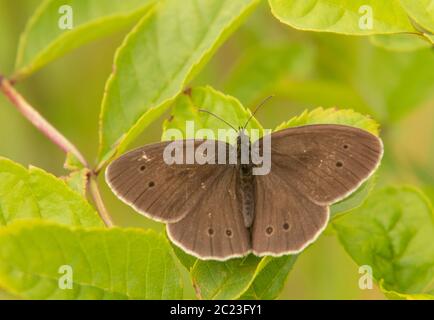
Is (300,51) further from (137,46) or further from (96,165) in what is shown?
(96,165)

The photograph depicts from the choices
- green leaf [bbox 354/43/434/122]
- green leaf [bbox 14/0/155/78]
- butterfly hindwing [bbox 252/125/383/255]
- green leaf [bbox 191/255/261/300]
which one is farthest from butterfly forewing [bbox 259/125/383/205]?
green leaf [bbox 354/43/434/122]

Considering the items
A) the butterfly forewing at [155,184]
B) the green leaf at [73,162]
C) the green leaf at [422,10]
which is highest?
the green leaf at [422,10]

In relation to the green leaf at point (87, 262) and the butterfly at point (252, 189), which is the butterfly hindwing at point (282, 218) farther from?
the green leaf at point (87, 262)

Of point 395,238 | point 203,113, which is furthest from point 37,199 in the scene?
point 395,238

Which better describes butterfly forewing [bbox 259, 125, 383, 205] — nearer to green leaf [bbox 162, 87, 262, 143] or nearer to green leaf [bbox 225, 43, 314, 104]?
green leaf [bbox 162, 87, 262, 143]

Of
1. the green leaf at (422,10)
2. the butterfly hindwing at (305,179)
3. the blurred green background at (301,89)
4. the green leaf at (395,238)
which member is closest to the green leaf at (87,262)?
the butterfly hindwing at (305,179)

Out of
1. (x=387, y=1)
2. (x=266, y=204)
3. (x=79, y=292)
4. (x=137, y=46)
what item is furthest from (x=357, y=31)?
(x=79, y=292)

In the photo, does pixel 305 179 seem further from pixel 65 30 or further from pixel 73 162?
pixel 65 30

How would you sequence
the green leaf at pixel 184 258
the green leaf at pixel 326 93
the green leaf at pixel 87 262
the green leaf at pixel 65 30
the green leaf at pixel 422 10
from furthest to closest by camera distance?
the green leaf at pixel 326 93 → the green leaf at pixel 65 30 → the green leaf at pixel 184 258 → the green leaf at pixel 422 10 → the green leaf at pixel 87 262
